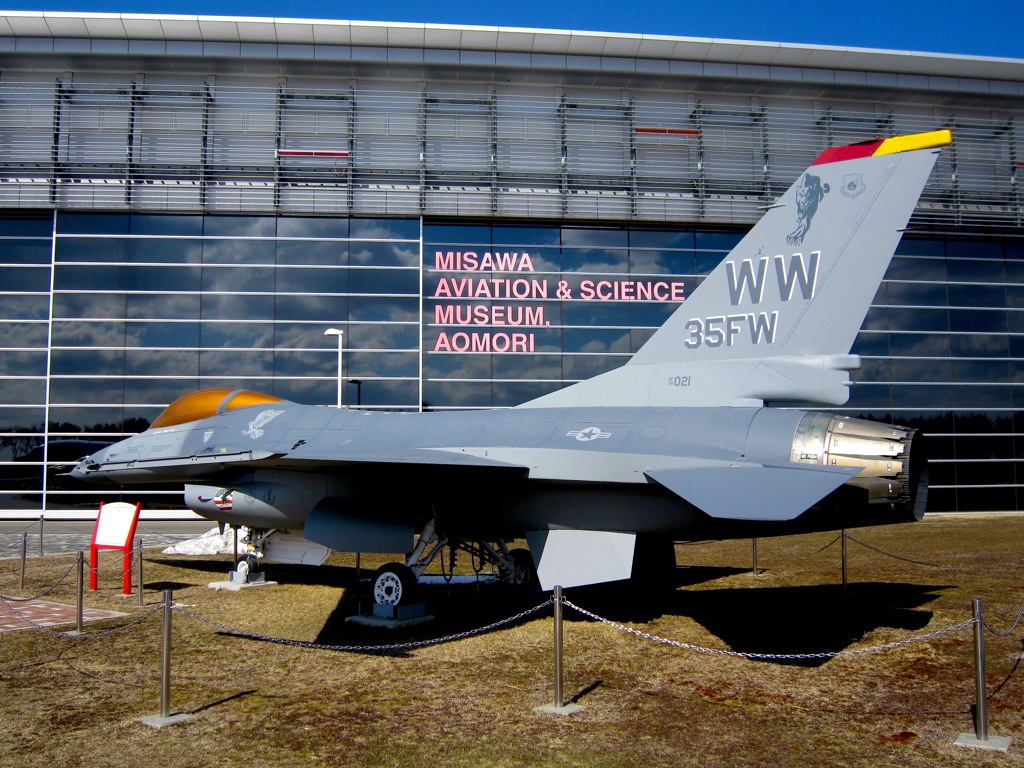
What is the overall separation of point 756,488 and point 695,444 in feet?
4.40

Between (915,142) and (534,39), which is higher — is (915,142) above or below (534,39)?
below

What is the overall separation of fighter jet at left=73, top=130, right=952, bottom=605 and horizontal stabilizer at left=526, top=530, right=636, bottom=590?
2 cm

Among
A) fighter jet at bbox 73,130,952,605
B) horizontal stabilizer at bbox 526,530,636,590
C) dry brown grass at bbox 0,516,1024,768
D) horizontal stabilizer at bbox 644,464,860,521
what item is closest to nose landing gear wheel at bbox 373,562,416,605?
fighter jet at bbox 73,130,952,605

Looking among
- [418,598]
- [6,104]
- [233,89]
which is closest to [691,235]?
[233,89]

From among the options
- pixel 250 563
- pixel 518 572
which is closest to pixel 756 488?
pixel 518 572

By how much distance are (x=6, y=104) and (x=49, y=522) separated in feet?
41.9

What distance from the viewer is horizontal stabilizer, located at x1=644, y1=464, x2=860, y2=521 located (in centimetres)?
652

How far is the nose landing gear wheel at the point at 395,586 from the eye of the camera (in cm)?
991

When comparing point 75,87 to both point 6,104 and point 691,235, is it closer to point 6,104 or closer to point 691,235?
point 6,104

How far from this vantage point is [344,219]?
25094mm

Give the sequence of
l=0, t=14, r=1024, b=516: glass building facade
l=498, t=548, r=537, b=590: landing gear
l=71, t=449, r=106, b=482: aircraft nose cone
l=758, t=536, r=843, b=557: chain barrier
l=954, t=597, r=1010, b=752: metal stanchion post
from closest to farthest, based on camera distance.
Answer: l=954, t=597, r=1010, b=752: metal stanchion post → l=498, t=548, r=537, b=590: landing gear → l=71, t=449, r=106, b=482: aircraft nose cone → l=758, t=536, r=843, b=557: chain barrier → l=0, t=14, r=1024, b=516: glass building facade

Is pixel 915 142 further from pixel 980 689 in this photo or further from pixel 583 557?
pixel 583 557

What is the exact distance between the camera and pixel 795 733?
19.4 ft

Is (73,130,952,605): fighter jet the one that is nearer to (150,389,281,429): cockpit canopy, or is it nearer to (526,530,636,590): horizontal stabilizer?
(526,530,636,590): horizontal stabilizer
